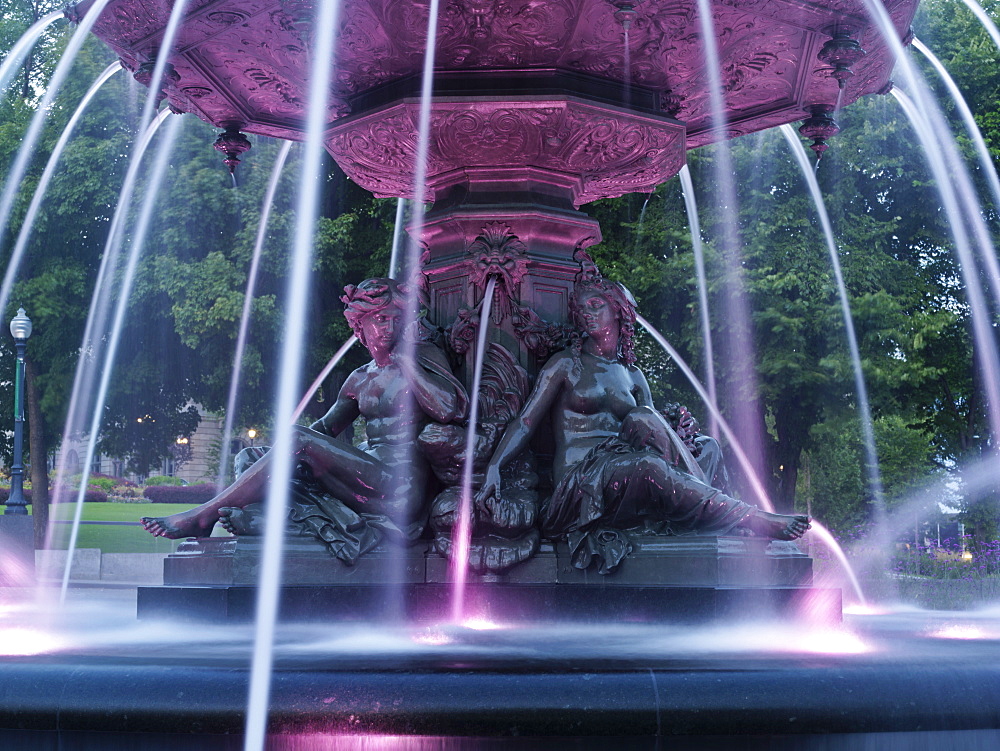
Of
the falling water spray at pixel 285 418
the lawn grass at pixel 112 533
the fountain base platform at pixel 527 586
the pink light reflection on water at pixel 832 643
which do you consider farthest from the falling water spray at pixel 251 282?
the pink light reflection on water at pixel 832 643

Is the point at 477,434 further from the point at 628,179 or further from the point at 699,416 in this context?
the point at 699,416

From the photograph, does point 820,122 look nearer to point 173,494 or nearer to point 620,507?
point 620,507

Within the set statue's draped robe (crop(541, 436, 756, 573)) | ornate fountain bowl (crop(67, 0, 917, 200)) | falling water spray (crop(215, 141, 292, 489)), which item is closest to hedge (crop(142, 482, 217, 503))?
falling water spray (crop(215, 141, 292, 489))

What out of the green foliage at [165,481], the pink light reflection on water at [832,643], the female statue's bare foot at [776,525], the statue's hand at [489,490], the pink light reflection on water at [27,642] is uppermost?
the green foliage at [165,481]

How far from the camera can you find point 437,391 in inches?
285

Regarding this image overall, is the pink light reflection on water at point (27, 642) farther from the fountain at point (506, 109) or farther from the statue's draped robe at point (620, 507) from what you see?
the statue's draped robe at point (620, 507)

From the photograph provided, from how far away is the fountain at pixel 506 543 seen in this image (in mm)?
4230

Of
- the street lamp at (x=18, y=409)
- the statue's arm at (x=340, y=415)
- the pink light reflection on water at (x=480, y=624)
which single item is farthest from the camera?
the street lamp at (x=18, y=409)

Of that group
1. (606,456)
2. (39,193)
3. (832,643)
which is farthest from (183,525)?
(39,193)

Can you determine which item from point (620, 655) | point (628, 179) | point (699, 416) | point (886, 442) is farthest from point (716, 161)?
point (620, 655)

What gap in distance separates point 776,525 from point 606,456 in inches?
39.9

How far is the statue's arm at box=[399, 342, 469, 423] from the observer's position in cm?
721

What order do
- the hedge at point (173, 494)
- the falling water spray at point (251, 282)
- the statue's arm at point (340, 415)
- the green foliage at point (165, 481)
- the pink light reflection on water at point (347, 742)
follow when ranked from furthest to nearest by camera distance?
1. the green foliage at point (165, 481)
2. the hedge at point (173, 494)
3. the falling water spray at point (251, 282)
4. the statue's arm at point (340, 415)
5. the pink light reflection on water at point (347, 742)

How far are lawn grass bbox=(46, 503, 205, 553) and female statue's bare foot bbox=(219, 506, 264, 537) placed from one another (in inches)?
762
